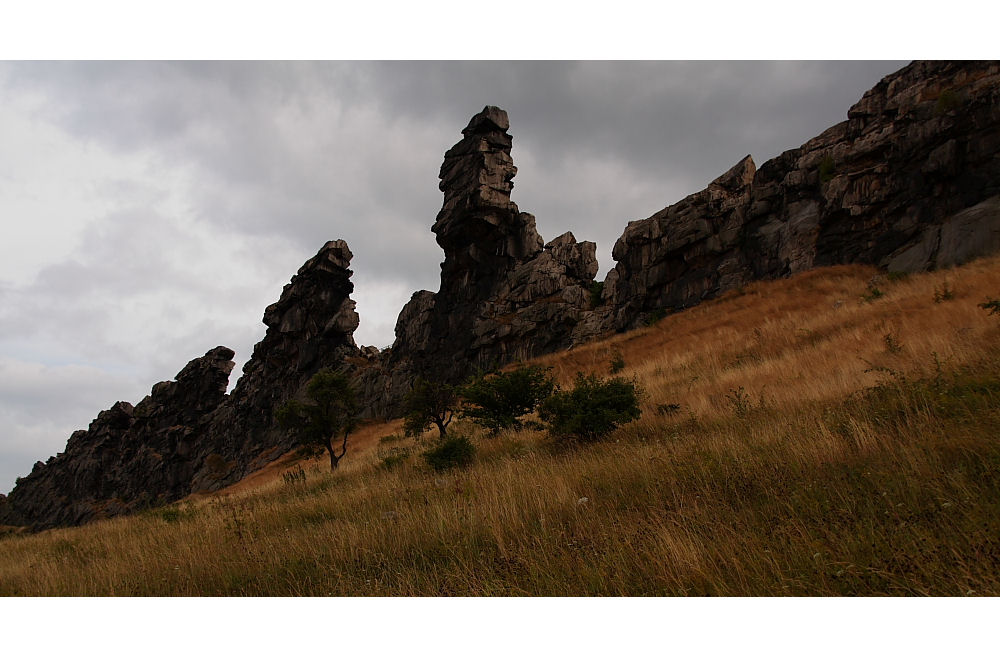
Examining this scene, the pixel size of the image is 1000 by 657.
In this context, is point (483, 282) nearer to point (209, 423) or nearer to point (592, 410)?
point (592, 410)

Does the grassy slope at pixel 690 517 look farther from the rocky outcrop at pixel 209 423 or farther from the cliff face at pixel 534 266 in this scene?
the rocky outcrop at pixel 209 423

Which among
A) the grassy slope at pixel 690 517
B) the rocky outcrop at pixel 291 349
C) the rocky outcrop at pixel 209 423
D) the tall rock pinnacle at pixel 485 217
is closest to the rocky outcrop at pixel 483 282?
the tall rock pinnacle at pixel 485 217

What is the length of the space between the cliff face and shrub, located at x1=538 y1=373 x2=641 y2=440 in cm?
1322

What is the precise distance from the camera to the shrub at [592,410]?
884 cm

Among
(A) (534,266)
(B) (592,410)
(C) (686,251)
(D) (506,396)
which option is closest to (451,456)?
(B) (592,410)

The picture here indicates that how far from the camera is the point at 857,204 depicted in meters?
25.5

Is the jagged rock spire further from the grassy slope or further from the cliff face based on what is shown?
the grassy slope

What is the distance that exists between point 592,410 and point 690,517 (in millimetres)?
5200

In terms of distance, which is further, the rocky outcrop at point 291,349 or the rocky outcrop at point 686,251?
the rocky outcrop at point 291,349

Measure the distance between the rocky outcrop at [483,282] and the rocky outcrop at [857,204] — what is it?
9.64 metres

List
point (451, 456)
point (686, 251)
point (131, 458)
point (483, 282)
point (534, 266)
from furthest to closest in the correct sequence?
point (131, 458) < point (483, 282) < point (534, 266) < point (686, 251) < point (451, 456)

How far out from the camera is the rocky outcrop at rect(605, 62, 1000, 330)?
839 inches

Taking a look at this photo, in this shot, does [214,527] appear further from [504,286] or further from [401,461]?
[504,286]

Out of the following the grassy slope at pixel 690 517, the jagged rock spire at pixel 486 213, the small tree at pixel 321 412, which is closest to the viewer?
the grassy slope at pixel 690 517
